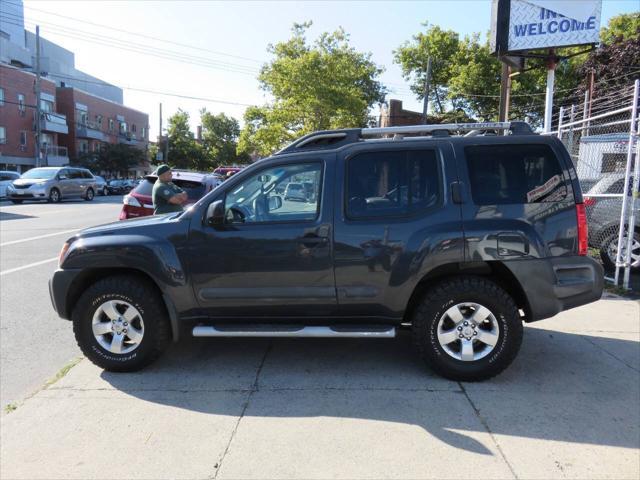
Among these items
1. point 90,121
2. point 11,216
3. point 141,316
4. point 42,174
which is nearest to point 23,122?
point 90,121

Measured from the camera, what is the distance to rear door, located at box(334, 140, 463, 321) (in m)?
3.92

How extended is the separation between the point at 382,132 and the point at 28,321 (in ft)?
15.4

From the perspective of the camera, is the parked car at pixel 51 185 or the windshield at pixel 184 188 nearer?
the windshield at pixel 184 188

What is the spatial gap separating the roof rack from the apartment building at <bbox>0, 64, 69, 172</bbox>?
4286 cm

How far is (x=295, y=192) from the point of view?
418 cm

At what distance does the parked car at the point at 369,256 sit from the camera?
3.94m

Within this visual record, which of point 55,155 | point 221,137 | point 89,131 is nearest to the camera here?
point 55,155

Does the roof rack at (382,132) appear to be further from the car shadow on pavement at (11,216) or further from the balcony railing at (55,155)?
the balcony railing at (55,155)

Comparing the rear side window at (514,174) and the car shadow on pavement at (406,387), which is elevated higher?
the rear side window at (514,174)

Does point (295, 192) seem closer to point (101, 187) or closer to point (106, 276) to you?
point (106, 276)

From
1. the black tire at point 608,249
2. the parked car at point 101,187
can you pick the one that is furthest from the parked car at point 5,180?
the black tire at point 608,249

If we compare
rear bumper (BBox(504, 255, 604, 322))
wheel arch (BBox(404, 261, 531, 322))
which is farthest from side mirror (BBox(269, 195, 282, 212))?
rear bumper (BBox(504, 255, 604, 322))

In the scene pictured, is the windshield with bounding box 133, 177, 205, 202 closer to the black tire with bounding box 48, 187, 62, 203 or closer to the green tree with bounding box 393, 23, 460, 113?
the black tire with bounding box 48, 187, 62, 203

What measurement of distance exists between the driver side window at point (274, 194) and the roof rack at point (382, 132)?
0.76 feet
